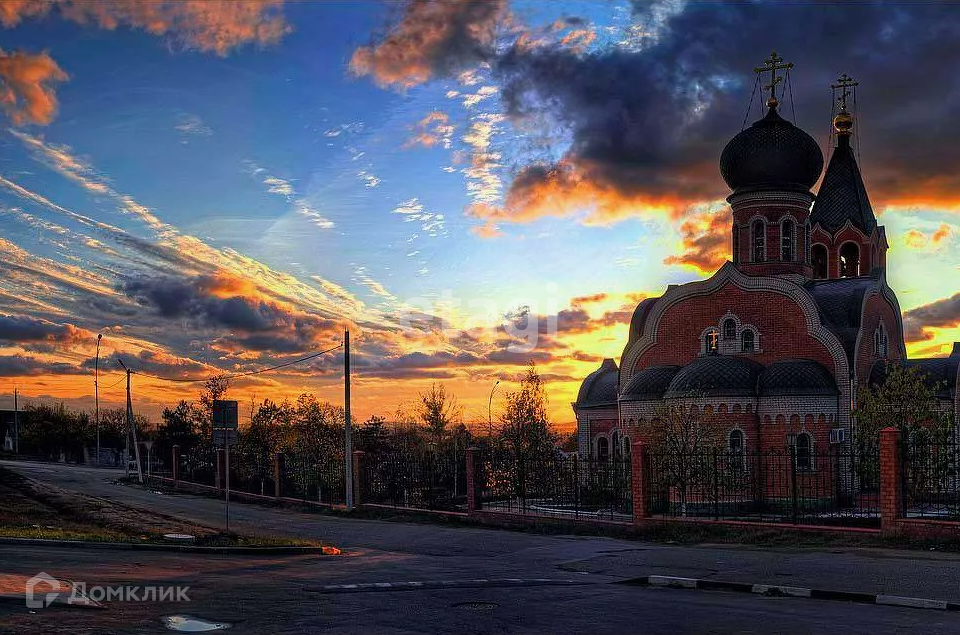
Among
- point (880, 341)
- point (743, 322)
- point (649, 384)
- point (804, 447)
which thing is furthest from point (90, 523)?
point (880, 341)

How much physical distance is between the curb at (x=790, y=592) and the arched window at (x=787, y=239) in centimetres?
2882

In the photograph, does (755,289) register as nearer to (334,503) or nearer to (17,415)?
(334,503)

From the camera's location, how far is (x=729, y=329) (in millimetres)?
36500

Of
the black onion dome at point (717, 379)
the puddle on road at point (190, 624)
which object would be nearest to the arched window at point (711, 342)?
the black onion dome at point (717, 379)

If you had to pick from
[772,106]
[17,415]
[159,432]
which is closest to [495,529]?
[772,106]

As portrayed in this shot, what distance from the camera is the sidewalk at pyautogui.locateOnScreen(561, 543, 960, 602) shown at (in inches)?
500

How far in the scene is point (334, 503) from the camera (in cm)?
3128

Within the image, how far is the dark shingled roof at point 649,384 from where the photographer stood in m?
35.2

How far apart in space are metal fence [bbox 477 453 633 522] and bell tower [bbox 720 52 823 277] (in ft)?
41.6

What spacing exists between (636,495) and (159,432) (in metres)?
50.0

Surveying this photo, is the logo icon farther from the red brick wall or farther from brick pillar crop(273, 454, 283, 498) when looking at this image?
the red brick wall

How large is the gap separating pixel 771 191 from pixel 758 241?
2.21m

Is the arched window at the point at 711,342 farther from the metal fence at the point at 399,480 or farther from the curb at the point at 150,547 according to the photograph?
the curb at the point at 150,547

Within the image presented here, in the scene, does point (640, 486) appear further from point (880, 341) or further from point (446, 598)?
point (880, 341)
